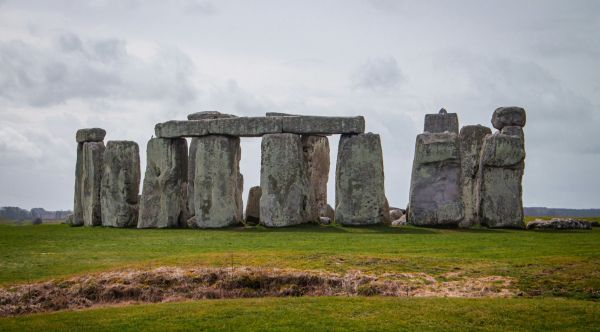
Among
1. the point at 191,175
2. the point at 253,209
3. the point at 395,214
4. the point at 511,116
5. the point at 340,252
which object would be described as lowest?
the point at 340,252

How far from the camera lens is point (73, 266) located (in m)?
18.1

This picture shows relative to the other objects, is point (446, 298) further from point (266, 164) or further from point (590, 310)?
point (266, 164)

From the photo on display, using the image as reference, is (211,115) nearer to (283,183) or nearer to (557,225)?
(283,183)

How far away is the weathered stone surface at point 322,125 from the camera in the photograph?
2708 centimetres

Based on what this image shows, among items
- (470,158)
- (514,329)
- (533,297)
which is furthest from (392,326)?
(470,158)

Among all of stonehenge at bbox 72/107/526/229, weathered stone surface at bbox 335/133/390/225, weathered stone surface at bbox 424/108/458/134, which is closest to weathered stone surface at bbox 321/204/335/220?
stonehenge at bbox 72/107/526/229

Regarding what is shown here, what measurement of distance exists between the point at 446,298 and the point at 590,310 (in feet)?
8.20

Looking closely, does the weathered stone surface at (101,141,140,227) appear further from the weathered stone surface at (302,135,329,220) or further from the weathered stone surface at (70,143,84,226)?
the weathered stone surface at (302,135,329,220)

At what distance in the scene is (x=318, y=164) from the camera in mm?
30203

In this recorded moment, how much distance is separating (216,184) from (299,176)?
312cm

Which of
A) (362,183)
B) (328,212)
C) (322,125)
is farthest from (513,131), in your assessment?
(328,212)

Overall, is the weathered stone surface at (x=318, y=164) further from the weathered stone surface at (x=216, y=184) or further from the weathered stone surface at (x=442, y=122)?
the weathered stone surface at (x=442, y=122)

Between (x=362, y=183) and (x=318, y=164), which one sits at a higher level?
(x=318, y=164)

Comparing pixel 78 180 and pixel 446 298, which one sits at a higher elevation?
pixel 78 180
